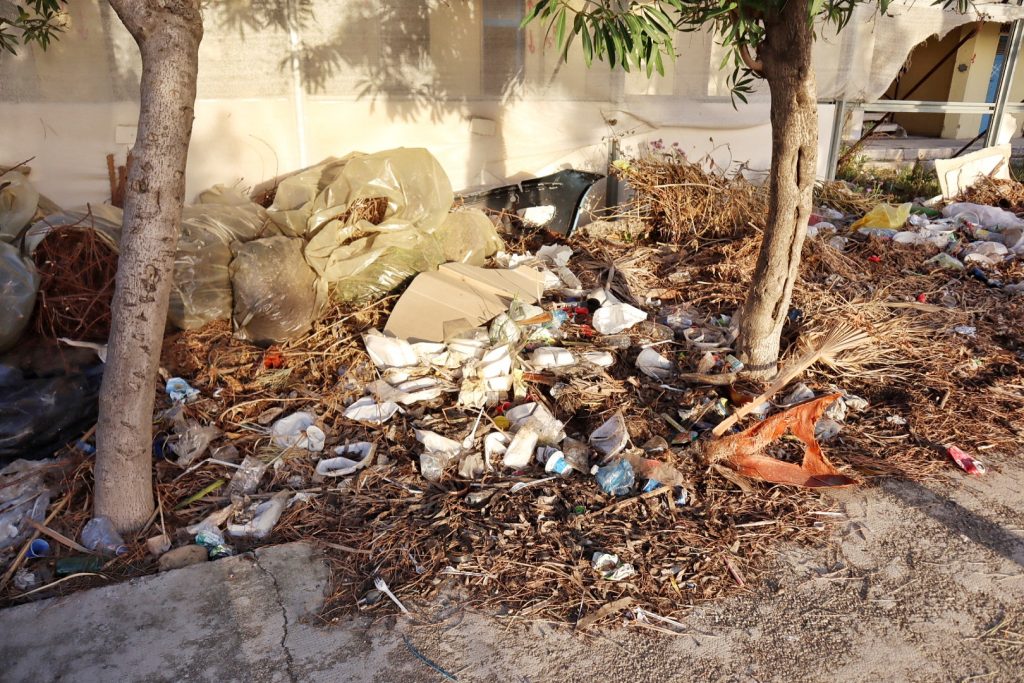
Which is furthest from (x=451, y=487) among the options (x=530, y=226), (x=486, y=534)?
(x=530, y=226)

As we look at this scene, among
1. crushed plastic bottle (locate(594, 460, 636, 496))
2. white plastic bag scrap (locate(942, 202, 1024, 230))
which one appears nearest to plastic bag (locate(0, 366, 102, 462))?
crushed plastic bottle (locate(594, 460, 636, 496))

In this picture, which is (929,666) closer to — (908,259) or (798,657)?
(798,657)

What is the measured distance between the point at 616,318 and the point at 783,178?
1.25 meters

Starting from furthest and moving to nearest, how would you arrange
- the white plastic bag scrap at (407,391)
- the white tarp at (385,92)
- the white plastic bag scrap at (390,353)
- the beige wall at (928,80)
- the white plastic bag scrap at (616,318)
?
the beige wall at (928,80) → the white tarp at (385,92) → the white plastic bag scrap at (616,318) → the white plastic bag scrap at (390,353) → the white plastic bag scrap at (407,391)

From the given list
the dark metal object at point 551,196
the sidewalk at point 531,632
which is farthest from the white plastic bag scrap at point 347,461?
the dark metal object at point 551,196

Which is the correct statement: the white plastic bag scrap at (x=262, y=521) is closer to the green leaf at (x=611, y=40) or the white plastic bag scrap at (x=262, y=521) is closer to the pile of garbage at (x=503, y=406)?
the pile of garbage at (x=503, y=406)

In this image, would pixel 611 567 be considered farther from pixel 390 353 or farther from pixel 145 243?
pixel 145 243

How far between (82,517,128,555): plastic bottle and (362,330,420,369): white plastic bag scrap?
148 cm

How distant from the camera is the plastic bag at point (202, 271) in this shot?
3.84 m

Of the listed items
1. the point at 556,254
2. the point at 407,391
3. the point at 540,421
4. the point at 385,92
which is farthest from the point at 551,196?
the point at 540,421

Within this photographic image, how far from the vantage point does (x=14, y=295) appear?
11.1ft

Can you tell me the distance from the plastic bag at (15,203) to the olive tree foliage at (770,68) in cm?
303

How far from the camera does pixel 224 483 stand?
301 cm

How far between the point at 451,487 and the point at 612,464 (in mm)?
690
